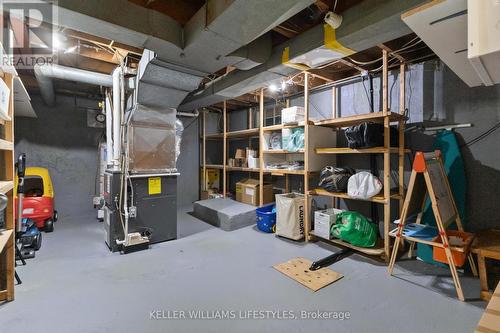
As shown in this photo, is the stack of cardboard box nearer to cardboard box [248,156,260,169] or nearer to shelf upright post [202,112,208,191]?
cardboard box [248,156,260,169]

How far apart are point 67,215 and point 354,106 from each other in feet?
17.7

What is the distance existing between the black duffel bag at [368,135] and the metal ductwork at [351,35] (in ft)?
2.99

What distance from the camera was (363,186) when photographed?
8.75 ft

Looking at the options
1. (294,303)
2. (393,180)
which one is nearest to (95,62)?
(294,303)

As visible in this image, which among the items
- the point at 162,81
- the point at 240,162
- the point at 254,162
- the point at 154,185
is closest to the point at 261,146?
the point at 254,162

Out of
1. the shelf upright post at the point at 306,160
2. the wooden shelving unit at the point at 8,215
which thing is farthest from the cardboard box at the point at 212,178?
the wooden shelving unit at the point at 8,215

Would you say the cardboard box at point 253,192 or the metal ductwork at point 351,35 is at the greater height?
the metal ductwork at point 351,35

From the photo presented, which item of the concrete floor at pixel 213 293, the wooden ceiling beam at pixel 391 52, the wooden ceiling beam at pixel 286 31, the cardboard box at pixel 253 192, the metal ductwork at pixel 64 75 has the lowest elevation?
the concrete floor at pixel 213 293

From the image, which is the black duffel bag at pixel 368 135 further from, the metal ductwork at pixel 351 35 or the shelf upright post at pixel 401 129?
the metal ductwork at pixel 351 35

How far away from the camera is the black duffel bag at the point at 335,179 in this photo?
288 centimetres

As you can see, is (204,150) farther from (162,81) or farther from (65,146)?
(162,81)

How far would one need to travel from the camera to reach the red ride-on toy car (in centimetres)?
331

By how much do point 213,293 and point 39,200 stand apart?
310 centimetres

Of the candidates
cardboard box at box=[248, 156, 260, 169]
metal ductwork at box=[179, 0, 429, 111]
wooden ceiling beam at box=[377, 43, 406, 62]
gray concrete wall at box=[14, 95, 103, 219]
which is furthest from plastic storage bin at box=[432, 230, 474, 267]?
gray concrete wall at box=[14, 95, 103, 219]
